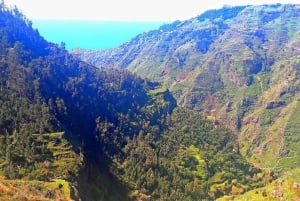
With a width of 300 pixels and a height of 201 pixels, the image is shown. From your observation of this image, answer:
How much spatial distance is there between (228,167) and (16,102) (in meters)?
61.3

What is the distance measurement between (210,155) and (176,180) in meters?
25.0

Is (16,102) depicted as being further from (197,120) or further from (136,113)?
(197,120)

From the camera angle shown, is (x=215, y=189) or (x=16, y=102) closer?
(x=16, y=102)

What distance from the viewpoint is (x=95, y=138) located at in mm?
122625

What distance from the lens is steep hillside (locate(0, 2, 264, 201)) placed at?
281 ft

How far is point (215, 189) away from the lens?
385ft

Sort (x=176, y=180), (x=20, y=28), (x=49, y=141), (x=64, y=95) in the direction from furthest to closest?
(x=20, y=28)
(x=64, y=95)
(x=176, y=180)
(x=49, y=141)

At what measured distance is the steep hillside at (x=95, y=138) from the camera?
85.5m

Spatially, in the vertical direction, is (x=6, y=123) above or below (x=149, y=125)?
above

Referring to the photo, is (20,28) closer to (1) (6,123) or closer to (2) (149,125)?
(2) (149,125)

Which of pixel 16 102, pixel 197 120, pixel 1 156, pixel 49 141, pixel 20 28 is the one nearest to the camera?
pixel 1 156

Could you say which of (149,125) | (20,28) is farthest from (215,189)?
(20,28)

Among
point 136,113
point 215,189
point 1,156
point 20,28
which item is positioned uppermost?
point 20,28

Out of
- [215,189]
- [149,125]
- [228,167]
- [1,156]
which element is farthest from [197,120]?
[1,156]
